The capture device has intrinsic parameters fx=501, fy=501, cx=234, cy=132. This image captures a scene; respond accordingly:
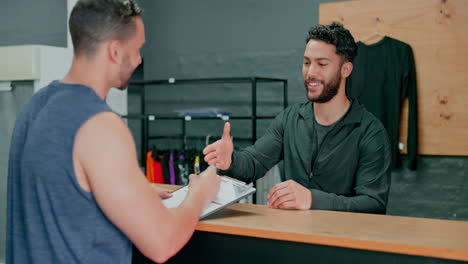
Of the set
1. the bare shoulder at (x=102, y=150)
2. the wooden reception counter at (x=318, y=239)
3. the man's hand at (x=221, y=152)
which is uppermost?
the bare shoulder at (x=102, y=150)

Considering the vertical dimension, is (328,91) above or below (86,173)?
above

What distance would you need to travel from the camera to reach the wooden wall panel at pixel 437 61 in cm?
380

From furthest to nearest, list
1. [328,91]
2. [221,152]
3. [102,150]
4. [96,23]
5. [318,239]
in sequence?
[328,91]
[221,152]
[318,239]
[96,23]
[102,150]

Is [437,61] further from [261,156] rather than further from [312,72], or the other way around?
[261,156]

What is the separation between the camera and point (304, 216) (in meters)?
1.66

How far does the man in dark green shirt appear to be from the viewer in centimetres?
217

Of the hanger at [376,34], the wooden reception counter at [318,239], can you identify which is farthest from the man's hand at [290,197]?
the hanger at [376,34]

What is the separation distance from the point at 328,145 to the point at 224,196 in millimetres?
873

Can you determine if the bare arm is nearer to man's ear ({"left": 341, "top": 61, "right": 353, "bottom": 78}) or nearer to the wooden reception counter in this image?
the wooden reception counter

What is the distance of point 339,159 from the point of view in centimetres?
230

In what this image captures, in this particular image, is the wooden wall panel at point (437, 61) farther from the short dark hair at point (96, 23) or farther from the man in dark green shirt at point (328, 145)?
the short dark hair at point (96, 23)

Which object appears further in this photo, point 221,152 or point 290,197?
point 221,152

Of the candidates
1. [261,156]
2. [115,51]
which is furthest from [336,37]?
[115,51]

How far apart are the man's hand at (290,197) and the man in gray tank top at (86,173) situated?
605 millimetres
